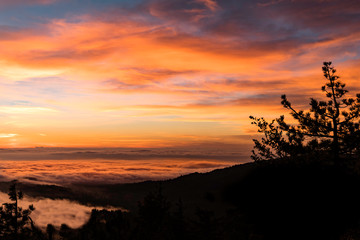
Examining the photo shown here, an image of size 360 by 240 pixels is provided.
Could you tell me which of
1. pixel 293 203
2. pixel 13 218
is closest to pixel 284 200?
pixel 293 203

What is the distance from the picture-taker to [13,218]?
28562 mm

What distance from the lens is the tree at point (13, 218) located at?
27656 millimetres

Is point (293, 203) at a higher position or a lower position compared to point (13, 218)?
higher

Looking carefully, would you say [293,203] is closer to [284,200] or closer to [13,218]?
[284,200]

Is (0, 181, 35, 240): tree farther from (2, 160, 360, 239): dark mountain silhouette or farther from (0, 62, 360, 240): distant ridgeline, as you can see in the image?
(2, 160, 360, 239): dark mountain silhouette

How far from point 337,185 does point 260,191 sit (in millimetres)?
3893

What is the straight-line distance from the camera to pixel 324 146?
2488cm

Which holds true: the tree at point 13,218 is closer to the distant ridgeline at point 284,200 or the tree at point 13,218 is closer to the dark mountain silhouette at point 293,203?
the distant ridgeline at point 284,200

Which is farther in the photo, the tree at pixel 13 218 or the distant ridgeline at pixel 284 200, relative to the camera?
the tree at pixel 13 218

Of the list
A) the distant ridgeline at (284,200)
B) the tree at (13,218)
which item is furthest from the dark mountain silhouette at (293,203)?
the tree at (13,218)

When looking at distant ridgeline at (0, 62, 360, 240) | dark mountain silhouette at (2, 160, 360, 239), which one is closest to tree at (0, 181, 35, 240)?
distant ridgeline at (0, 62, 360, 240)

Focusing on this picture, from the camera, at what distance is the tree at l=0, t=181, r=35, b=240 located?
2766 cm

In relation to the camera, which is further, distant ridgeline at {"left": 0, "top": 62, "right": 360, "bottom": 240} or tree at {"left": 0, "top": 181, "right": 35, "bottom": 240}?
tree at {"left": 0, "top": 181, "right": 35, "bottom": 240}

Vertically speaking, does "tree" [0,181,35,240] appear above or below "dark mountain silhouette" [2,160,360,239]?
below
